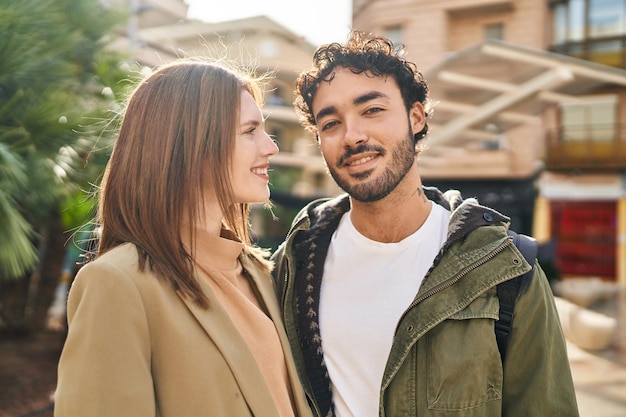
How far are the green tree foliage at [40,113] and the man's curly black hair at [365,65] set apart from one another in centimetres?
155

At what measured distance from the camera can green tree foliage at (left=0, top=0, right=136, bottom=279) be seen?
368cm

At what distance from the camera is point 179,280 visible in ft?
4.89

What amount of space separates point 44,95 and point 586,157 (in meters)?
17.6

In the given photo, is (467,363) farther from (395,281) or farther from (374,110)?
(374,110)

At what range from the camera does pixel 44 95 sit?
4375mm

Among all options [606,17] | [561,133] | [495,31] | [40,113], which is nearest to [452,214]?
[40,113]

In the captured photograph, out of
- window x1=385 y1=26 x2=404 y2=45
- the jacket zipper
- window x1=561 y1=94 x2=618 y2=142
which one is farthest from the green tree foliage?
window x1=561 y1=94 x2=618 y2=142

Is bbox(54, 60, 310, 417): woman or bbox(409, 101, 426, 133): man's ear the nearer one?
bbox(54, 60, 310, 417): woman

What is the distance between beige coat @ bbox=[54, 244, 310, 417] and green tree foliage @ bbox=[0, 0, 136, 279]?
196cm

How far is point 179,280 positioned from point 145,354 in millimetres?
212

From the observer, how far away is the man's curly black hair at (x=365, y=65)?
219 cm

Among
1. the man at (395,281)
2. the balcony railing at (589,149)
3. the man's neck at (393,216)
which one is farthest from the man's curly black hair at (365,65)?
the balcony railing at (589,149)

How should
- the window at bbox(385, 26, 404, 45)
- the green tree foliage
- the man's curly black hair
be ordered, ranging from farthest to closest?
the window at bbox(385, 26, 404, 45)
the green tree foliage
the man's curly black hair

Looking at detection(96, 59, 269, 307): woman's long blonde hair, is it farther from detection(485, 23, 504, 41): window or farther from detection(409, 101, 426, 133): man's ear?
detection(485, 23, 504, 41): window
